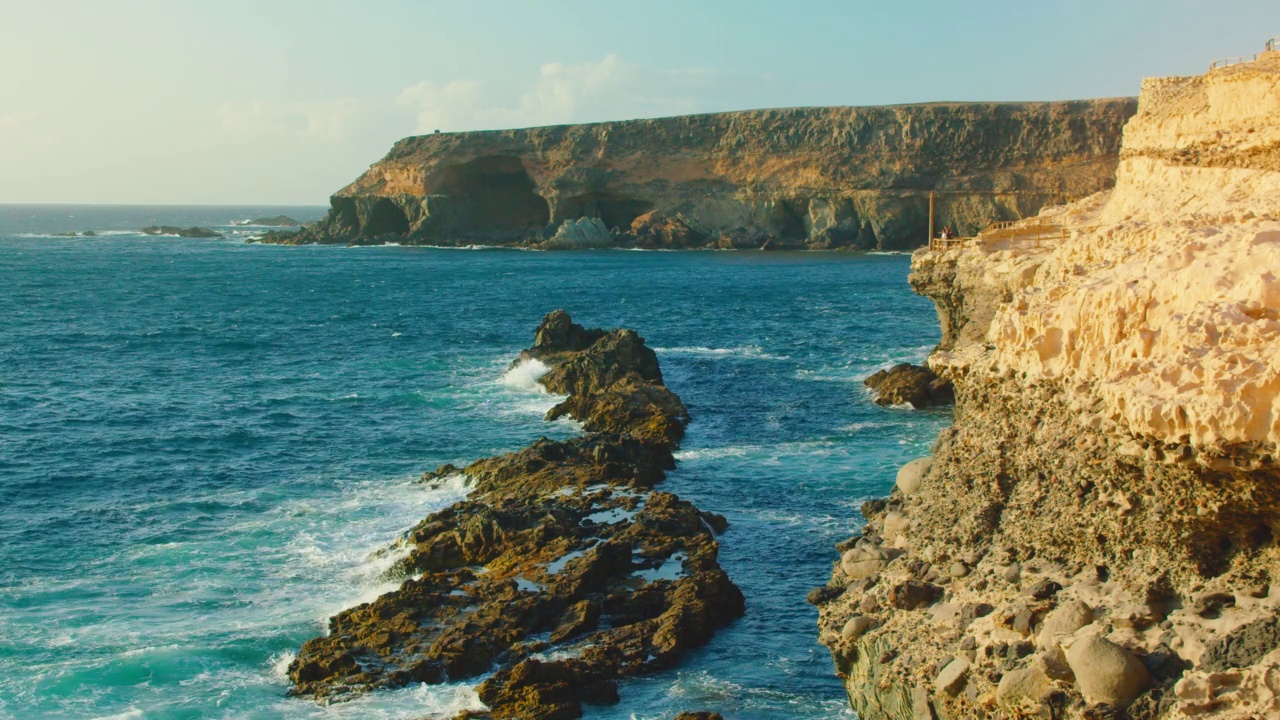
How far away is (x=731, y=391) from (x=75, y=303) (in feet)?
151

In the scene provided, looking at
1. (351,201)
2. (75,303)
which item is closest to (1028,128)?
(351,201)

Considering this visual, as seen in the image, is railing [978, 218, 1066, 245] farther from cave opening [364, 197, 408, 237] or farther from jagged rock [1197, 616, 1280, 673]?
cave opening [364, 197, 408, 237]

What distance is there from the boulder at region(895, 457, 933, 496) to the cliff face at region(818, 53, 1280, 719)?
1464 millimetres

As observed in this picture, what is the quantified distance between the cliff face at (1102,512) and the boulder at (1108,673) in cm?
2

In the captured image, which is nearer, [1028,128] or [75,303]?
[75,303]

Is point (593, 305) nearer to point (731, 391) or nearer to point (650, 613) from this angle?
point (731, 391)

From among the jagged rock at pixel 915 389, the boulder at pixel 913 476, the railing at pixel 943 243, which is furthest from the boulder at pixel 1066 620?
the jagged rock at pixel 915 389

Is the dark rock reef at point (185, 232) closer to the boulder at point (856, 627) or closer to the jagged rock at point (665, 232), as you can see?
the jagged rock at point (665, 232)

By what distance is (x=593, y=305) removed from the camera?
227ft

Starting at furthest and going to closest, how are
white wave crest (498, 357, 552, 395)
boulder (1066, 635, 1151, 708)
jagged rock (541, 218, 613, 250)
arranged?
jagged rock (541, 218, 613, 250), white wave crest (498, 357, 552, 395), boulder (1066, 635, 1151, 708)

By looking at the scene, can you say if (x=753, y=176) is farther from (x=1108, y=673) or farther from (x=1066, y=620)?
(x=1108, y=673)

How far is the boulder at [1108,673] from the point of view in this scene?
10.6m

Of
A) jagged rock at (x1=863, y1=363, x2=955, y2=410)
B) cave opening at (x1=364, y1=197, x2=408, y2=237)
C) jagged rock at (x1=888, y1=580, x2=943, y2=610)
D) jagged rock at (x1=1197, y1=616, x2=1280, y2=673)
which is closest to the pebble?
jagged rock at (x1=888, y1=580, x2=943, y2=610)

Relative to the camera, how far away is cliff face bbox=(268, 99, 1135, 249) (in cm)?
10644
